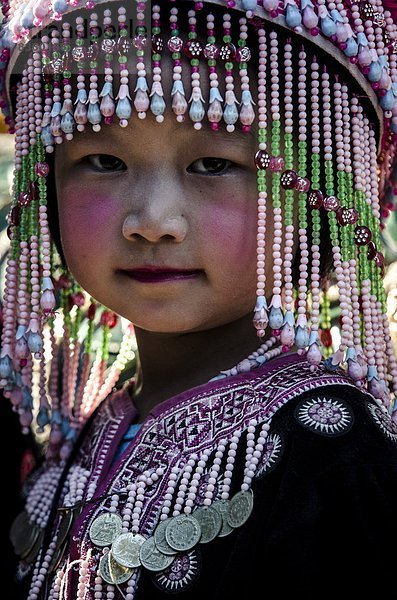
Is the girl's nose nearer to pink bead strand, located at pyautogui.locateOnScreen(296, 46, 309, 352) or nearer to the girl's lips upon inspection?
the girl's lips

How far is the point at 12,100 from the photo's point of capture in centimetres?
206

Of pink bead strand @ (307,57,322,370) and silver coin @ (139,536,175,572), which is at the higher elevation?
pink bead strand @ (307,57,322,370)

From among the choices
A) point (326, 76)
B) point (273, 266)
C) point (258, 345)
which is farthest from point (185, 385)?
point (326, 76)

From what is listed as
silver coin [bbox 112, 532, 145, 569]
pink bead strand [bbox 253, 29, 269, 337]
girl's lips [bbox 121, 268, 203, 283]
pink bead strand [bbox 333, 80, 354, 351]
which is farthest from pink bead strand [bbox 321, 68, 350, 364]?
silver coin [bbox 112, 532, 145, 569]

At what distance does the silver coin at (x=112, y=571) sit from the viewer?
1.63 m

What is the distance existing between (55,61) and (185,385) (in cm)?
63

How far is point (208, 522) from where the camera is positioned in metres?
1.62

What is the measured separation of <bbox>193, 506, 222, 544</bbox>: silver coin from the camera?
63.1 inches

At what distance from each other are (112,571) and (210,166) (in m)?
0.68

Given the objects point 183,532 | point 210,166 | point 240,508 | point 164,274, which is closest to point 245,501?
point 240,508

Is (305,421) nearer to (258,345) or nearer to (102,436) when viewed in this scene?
(258,345)

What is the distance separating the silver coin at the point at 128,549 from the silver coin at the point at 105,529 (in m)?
0.02

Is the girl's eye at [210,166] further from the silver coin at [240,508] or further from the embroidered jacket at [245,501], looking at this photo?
the silver coin at [240,508]

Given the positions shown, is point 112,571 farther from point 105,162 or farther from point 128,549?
point 105,162
